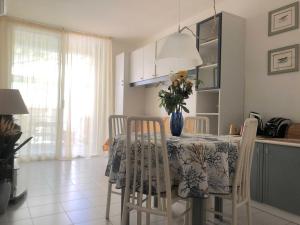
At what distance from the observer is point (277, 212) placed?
240cm

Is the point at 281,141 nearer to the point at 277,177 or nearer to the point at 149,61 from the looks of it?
the point at 277,177

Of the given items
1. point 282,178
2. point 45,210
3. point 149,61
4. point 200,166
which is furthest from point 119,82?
point 200,166

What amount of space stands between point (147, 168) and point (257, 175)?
1.48 m

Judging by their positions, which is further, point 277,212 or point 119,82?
point 119,82

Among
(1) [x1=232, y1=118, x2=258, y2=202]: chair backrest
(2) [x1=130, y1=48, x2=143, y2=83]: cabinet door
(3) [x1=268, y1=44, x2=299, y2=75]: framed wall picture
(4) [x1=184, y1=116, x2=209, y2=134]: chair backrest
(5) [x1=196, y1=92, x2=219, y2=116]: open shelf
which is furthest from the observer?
(2) [x1=130, y1=48, x2=143, y2=83]: cabinet door

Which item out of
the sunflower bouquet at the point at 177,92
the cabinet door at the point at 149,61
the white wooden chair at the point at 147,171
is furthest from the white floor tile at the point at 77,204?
the cabinet door at the point at 149,61

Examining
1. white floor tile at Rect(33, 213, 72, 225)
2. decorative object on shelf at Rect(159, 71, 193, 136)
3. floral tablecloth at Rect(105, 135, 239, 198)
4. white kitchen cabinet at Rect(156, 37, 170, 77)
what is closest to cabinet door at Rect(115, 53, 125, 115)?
white kitchen cabinet at Rect(156, 37, 170, 77)

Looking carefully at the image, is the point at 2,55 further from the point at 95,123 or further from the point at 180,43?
the point at 180,43

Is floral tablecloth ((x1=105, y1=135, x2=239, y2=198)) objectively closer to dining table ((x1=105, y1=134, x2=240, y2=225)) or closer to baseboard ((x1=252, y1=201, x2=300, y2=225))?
dining table ((x1=105, y1=134, x2=240, y2=225))

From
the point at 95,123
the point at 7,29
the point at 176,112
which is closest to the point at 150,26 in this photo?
the point at 95,123

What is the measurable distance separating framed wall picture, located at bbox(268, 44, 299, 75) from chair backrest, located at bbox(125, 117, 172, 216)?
1.95 meters

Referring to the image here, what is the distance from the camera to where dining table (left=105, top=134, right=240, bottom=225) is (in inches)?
60.1

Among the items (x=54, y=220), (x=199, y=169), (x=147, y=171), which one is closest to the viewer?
(x=199, y=169)

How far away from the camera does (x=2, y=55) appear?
14.2ft
